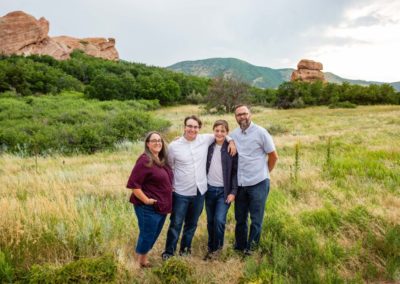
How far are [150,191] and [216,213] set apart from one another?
0.92m

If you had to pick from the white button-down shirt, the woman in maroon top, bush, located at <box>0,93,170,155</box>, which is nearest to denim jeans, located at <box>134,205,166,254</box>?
the woman in maroon top

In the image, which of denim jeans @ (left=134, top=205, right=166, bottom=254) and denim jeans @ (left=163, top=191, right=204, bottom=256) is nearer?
denim jeans @ (left=134, top=205, right=166, bottom=254)

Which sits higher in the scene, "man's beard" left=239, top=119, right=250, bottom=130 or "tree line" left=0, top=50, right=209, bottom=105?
"tree line" left=0, top=50, right=209, bottom=105

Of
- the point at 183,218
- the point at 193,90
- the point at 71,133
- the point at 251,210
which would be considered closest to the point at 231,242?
the point at 251,210

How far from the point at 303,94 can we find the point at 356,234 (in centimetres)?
4916

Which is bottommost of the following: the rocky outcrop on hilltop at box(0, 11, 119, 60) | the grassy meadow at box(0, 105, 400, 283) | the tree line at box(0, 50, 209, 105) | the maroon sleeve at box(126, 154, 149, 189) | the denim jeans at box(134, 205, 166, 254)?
the grassy meadow at box(0, 105, 400, 283)

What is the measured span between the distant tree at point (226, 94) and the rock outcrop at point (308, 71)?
50.9 m

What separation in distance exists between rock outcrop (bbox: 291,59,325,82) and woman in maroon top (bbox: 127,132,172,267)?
88.6 metres

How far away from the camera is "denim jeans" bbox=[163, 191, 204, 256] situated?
4.18 m

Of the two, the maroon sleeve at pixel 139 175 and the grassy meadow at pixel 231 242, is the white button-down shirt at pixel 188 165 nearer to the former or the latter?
the maroon sleeve at pixel 139 175

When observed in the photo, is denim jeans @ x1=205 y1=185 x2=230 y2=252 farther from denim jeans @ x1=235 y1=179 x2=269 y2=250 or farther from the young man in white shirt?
denim jeans @ x1=235 y1=179 x2=269 y2=250

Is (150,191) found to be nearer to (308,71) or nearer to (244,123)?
(244,123)

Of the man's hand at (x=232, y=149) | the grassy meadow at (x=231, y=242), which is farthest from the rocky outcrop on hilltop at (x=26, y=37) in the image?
the man's hand at (x=232, y=149)

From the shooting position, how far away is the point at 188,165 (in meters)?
4.14
